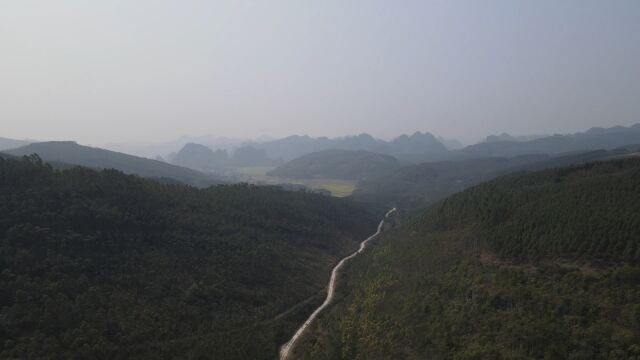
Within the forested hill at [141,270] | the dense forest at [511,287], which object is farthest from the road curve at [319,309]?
the dense forest at [511,287]

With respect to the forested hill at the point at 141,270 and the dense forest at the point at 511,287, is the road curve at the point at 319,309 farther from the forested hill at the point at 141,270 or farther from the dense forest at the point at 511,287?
the dense forest at the point at 511,287

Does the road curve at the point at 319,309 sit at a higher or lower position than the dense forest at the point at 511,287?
lower

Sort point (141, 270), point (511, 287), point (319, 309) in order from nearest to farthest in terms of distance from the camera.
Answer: point (511, 287)
point (141, 270)
point (319, 309)

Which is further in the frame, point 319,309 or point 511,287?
point 319,309

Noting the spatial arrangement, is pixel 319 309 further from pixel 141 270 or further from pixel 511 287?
pixel 511 287

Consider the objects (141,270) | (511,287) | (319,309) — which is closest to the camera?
(511,287)

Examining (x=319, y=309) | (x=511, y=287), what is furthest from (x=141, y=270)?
(x=511, y=287)
